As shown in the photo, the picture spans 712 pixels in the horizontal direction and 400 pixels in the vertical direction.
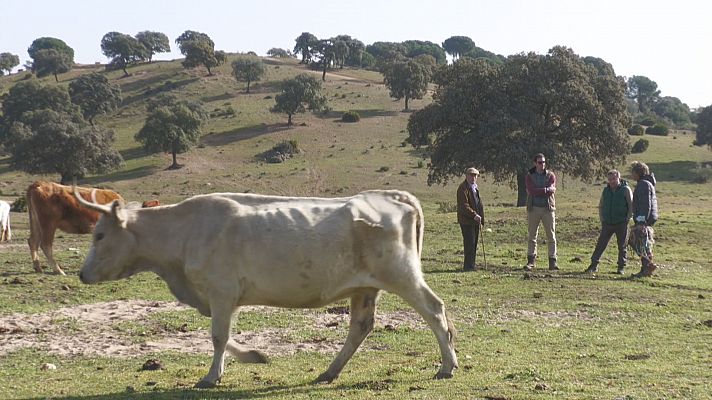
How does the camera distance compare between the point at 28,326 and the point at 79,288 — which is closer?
the point at 28,326

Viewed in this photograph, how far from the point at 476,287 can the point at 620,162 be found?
3176 centimetres

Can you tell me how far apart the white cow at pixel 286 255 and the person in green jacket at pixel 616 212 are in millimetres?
11895

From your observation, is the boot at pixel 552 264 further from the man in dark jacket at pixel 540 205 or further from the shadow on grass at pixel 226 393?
the shadow on grass at pixel 226 393

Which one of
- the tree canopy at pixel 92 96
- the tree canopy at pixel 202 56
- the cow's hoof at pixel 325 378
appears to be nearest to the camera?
the cow's hoof at pixel 325 378

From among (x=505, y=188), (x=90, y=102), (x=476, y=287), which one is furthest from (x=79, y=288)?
(x=90, y=102)

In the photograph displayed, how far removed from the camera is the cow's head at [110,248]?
1005cm

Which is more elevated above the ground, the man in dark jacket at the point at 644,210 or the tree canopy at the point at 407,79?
the tree canopy at the point at 407,79

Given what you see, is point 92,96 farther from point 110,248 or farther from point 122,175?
point 110,248

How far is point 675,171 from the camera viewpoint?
7088 cm

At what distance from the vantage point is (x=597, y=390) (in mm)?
8875

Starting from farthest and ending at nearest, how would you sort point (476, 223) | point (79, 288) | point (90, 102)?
point (90, 102)
point (476, 223)
point (79, 288)

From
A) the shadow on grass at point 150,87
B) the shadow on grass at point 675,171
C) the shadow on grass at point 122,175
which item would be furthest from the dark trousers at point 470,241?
the shadow on grass at point 150,87

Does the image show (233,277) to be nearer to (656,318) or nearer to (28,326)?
(28,326)

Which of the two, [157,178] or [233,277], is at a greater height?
[233,277]
